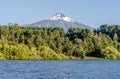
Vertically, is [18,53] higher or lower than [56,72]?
higher

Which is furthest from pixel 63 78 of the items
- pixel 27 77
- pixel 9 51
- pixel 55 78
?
pixel 9 51

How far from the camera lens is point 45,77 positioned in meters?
81.0

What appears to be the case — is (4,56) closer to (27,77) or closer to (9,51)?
(9,51)

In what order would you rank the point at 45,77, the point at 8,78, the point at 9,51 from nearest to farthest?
the point at 8,78
the point at 45,77
the point at 9,51

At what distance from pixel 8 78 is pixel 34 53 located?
12003 centimetres

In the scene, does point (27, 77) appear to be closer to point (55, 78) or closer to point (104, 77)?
point (55, 78)

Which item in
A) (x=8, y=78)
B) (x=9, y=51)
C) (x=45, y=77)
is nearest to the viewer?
(x=8, y=78)

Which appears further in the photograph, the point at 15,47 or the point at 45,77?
the point at 15,47

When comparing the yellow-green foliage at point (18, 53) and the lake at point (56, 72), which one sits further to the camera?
Answer: the yellow-green foliage at point (18, 53)

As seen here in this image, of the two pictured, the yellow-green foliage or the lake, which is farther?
the yellow-green foliage

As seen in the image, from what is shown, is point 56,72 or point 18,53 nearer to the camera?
point 56,72

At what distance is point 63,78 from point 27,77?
640 centimetres

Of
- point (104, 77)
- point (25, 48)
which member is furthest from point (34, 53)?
point (104, 77)

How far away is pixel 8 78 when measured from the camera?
7575 cm
